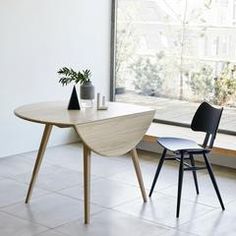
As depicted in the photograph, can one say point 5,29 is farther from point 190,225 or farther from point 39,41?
point 190,225

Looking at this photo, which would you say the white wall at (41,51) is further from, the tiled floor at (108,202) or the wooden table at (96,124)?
the wooden table at (96,124)

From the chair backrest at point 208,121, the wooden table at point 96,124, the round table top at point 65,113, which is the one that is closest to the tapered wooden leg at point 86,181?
the wooden table at point 96,124

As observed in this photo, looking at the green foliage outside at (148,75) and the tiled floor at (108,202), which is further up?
the green foliage outside at (148,75)

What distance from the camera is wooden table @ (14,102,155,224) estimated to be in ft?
11.3

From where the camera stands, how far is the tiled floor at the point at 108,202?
11.3 ft

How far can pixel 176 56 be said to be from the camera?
5531mm

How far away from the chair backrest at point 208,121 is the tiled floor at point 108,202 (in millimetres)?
500

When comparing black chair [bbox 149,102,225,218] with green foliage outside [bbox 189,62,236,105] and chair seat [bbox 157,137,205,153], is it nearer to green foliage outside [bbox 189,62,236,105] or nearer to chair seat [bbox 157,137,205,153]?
chair seat [bbox 157,137,205,153]

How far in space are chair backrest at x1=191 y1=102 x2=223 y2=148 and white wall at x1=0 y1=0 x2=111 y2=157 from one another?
1905mm

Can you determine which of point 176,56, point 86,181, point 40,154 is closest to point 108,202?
point 86,181

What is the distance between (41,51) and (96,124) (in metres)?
1.98

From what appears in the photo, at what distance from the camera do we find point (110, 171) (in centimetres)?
472

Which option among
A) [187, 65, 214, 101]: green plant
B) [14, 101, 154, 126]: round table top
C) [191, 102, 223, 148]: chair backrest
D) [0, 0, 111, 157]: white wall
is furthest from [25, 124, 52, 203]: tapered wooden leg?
[187, 65, 214, 101]: green plant

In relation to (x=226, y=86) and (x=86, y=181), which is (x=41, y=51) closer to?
(x=226, y=86)
